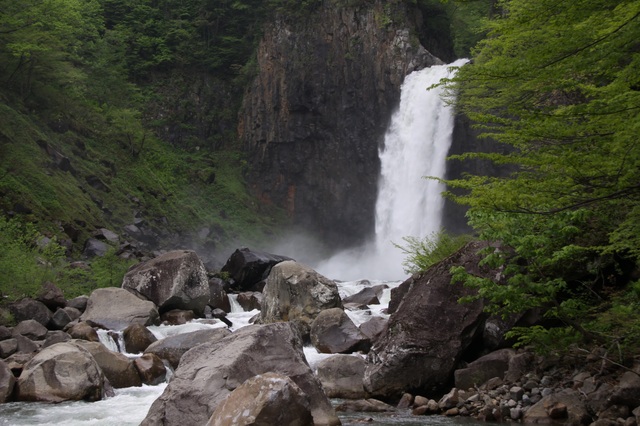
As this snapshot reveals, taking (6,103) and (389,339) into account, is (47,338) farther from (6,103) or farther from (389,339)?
(6,103)

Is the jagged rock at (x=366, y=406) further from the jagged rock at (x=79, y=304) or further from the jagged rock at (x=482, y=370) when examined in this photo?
the jagged rock at (x=79, y=304)

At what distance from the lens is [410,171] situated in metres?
38.3

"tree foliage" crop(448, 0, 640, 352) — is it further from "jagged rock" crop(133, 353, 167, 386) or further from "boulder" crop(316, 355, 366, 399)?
"jagged rock" crop(133, 353, 167, 386)

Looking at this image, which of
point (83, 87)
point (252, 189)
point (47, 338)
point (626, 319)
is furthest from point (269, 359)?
point (252, 189)

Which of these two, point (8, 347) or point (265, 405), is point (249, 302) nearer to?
point (8, 347)

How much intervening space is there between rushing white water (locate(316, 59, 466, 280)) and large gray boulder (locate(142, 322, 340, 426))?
85.9 feet

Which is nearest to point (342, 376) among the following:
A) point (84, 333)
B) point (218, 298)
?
point (84, 333)

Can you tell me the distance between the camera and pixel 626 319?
10.1m

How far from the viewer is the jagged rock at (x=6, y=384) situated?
39.5 ft

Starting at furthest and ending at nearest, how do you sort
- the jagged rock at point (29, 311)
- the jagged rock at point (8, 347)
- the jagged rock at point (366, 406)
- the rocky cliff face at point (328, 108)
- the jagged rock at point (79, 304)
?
the rocky cliff face at point (328, 108) < the jagged rock at point (79, 304) < the jagged rock at point (29, 311) < the jagged rock at point (8, 347) < the jagged rock at point (366, 406)

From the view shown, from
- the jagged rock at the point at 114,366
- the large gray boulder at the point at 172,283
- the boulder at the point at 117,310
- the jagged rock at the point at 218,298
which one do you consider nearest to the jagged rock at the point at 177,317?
the large gray boulder at the point at 172,283

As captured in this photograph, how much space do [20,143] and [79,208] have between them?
4311mm

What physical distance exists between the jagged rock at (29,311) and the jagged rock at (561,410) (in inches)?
503

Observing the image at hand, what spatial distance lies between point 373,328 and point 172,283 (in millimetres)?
7414
